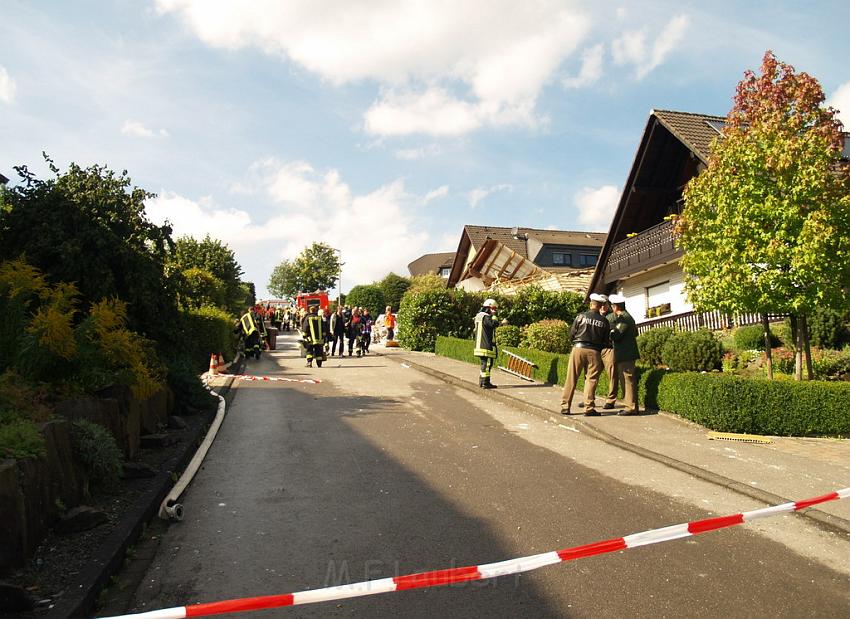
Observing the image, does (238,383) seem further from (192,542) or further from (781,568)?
(781,568)

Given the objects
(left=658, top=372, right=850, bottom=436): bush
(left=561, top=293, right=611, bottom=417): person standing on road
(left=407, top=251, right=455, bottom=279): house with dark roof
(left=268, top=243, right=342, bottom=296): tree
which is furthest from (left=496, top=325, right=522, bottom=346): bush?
(left=407, top=251, right=455, bottom=279): house with dark roof

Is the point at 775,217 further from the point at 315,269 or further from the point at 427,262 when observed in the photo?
the point at 427,262

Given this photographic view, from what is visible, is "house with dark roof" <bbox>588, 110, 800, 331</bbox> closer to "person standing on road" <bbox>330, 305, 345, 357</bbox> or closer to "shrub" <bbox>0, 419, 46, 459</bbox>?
"person standing on road" <bbox>330, 305, 345, 357</bbox>

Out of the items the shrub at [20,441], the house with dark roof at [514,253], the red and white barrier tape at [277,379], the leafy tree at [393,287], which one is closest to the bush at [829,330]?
the red and white barrier tape at [277,379]

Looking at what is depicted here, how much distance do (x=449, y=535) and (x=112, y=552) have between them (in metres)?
2.36

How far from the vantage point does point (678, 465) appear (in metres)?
7.40

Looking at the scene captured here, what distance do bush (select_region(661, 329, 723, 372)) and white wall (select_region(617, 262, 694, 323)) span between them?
6677 millimetres

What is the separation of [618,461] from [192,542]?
477 centimetres

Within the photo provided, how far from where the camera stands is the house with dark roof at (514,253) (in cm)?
4384

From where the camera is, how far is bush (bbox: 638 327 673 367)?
1566cm

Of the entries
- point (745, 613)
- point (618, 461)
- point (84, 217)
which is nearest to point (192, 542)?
point (745, 613)

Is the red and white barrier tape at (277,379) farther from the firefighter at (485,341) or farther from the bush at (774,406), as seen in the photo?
the bush at (774,406)

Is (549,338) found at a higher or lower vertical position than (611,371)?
higher

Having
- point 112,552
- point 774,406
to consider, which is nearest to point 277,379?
point 774,406
